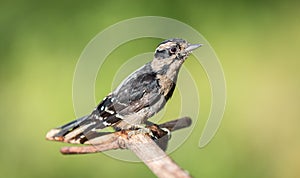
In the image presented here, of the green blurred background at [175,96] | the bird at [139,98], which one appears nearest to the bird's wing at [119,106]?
the bird at [139,98]

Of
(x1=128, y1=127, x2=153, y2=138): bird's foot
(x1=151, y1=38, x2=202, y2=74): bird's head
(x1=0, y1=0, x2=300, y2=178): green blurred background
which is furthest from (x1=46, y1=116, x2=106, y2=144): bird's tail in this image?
(x1=0, y1=0, x2=300, y2=178): green blurred background

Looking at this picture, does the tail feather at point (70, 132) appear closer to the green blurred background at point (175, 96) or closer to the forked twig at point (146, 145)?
the forked twig at point (146, 145)

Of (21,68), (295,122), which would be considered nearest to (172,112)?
(295,122)

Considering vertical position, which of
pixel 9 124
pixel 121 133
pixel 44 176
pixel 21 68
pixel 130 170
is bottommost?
pixel 121 133

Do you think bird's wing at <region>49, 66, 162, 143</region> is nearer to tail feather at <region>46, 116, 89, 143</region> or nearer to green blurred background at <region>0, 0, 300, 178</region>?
tail feather at <region>46, 116, 89, 143</region>

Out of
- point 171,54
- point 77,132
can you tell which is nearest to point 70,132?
point 77,132

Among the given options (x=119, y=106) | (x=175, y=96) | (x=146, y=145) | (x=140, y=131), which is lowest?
(x=146, y=145)

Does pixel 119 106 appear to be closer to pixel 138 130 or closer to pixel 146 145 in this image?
pixel 138 130

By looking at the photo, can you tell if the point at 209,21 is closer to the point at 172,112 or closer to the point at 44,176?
the point at 172,112

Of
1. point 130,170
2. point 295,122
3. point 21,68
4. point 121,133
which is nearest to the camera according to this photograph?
point 121,133
